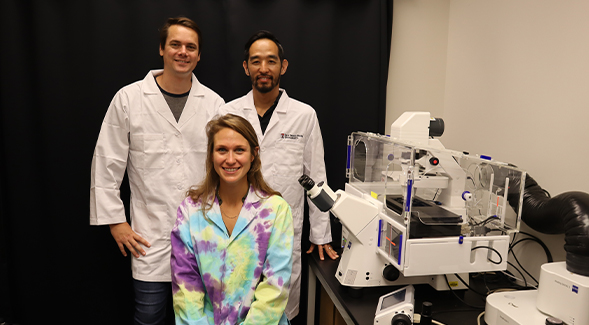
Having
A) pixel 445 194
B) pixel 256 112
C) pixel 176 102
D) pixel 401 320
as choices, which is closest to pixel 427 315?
pixel 401 320

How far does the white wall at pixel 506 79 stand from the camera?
1.68 metres

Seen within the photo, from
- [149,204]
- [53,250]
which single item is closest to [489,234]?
[149,204]

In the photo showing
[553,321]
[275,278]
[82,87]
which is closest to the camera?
[553,321]

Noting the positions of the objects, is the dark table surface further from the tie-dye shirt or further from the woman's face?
the woman's face

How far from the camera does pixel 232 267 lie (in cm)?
148

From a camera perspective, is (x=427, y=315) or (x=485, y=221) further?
(x=485, y=221)

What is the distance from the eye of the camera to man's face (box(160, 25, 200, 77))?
73.8 inches

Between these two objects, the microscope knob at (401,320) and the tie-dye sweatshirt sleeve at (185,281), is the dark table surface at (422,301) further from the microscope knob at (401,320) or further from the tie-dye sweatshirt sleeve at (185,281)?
the tie-dye sweatshirt sleeve at (185,281)

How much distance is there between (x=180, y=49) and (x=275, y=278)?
3.81 feet

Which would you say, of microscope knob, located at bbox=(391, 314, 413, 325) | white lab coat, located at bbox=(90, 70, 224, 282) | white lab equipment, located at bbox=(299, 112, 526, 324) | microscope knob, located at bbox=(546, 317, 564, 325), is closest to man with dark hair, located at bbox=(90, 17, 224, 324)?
white lab coat, located at bbox=(90, 70, 224, 282)

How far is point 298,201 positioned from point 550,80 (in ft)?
4.31

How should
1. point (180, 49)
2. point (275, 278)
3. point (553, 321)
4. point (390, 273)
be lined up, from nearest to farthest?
point (553, 321), point (275, 278), point (390, 273), point (180, 49)

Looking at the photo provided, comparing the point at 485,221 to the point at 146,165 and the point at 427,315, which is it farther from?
the point at 146,165

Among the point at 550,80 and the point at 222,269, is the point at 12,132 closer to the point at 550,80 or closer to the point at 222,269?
the point at 222,269
